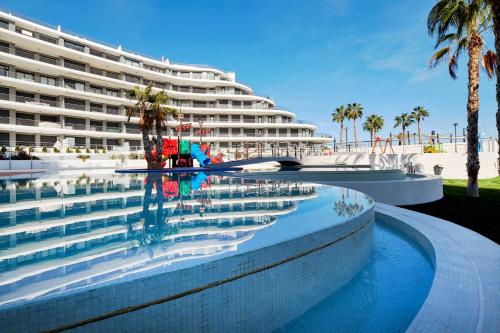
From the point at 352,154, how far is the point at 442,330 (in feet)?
85.0

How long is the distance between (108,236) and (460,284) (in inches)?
149

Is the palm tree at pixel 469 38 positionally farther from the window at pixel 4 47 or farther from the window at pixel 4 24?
the window at pixel 4 24

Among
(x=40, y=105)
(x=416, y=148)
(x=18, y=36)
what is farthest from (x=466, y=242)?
(x=18, y=36)

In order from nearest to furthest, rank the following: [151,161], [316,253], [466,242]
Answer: [316,253], [466,242], [151,161]

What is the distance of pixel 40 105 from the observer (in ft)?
121

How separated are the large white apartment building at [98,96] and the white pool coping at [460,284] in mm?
26075

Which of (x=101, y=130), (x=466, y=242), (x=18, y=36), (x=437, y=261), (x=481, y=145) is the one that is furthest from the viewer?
(x=101, y=130)

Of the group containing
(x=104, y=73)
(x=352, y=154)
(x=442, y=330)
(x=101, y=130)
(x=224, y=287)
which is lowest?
(x=442, y=330)

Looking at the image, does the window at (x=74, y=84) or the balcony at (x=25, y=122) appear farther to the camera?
the window at (x=74, y=84)

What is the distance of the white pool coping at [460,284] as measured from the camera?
7.44ft

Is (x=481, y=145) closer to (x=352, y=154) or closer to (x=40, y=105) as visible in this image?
(x=352, y=154)

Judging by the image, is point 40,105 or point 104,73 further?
point 104,73

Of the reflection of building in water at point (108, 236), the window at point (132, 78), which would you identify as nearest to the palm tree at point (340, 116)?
the window at point (132, 78)

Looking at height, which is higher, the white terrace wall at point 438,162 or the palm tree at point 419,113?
the palm tree at point 419,113
